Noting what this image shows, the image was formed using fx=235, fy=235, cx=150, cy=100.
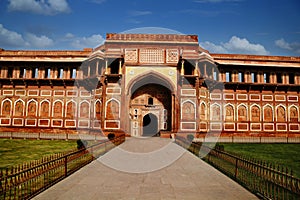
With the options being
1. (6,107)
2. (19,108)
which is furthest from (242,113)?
(6,107)

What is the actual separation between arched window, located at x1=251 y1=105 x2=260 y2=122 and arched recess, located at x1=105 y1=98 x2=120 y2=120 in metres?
13.0

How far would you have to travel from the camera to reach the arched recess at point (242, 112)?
2268cm

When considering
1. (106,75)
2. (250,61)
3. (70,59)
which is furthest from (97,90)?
(250,61)

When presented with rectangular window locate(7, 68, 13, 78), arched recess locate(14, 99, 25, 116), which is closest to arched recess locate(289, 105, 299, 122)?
arched recess locate(14, 99, 25, 116)

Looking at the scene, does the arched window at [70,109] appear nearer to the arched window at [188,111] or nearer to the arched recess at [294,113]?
the arched window at [188,111]

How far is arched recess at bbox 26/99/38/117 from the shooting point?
896 inches

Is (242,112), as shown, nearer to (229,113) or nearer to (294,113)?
(229,113)

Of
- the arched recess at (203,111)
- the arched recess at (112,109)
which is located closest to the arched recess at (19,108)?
the arched recess at (112,109)

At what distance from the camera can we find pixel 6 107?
23.0 m

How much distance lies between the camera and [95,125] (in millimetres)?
21141

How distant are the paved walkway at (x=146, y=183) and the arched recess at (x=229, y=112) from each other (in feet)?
48.9

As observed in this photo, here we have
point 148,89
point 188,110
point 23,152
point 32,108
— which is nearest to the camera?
point 23,152

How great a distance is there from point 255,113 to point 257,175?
1908cm

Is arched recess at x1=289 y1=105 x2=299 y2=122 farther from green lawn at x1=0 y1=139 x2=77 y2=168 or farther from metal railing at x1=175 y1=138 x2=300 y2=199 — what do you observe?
green lawn at x1=0 y1=139 x2=77 y2=168
